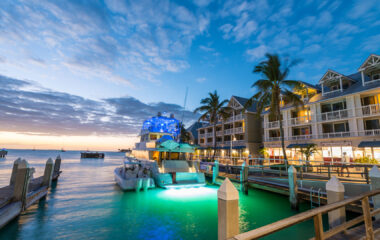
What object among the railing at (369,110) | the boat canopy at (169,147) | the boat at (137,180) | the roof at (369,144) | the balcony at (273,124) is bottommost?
the boat at (137,180)

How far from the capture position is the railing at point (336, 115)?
21684 millimetres

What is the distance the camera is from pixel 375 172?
6723 millimetres

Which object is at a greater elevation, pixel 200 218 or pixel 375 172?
pixel 375 172

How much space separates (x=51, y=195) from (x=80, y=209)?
5668 mm

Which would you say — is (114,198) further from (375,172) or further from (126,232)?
(375,172)

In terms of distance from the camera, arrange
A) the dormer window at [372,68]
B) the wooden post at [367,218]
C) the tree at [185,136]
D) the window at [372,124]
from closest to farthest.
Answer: the wooden post at [367,218], the dormer window at [372,68], the window at [372,124], the tree at [185,136]

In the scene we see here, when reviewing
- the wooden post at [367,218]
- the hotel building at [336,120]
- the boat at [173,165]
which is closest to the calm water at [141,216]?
the boat at [173,165]

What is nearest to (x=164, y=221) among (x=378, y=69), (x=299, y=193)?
(x=299, y=193)

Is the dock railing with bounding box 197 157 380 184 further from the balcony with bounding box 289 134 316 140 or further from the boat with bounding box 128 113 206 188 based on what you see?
the balcony with bounding box 289 134 316 140

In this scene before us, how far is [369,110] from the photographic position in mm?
20078

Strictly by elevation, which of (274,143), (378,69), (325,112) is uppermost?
(378,69)

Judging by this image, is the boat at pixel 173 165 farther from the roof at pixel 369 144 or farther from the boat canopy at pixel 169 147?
the roof at pixel 369 144

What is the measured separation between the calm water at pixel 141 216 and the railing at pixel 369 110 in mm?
15984

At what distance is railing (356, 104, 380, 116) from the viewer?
1947cm
